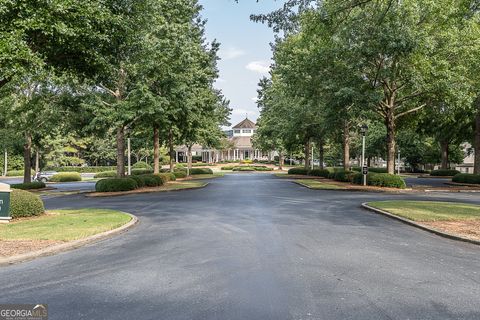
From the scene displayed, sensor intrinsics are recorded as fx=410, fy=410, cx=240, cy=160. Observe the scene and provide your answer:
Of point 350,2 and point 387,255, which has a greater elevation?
point 350,2

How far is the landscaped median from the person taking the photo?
28.2 ft

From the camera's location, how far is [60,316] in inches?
194

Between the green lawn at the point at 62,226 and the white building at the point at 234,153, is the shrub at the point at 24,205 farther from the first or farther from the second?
the white building at the point at 234,153

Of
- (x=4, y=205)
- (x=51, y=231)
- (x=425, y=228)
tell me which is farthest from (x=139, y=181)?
(x=425, y=228)

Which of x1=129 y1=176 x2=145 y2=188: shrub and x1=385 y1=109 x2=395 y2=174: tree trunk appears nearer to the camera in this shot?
x1=129 y1=176 x2=145 y2=188: shrub

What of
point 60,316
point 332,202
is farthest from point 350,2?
point 60,316

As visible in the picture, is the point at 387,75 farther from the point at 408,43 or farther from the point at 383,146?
the point at 383,146

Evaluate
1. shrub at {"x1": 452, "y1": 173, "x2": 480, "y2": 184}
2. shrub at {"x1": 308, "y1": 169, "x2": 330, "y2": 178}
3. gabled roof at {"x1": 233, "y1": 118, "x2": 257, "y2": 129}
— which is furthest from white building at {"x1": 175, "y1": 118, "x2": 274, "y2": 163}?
shrub at {"x1": 452, "y1": 173, "x2": 480, "y2": 184}

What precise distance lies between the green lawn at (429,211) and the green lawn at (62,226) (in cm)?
901

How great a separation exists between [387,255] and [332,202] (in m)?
10.00

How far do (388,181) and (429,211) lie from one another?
12739 millimetres

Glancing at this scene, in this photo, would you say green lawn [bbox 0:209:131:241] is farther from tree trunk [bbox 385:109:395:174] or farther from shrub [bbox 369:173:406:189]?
tree trunk [bbox 385:109:395:174]

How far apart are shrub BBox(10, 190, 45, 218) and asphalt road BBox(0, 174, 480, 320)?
5.14 meters

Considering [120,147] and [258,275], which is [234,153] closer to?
[120,147]
